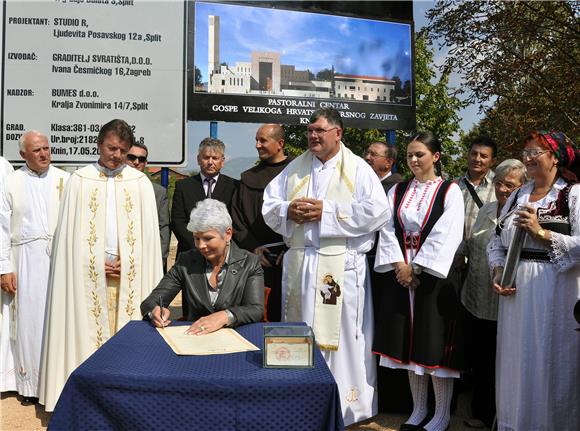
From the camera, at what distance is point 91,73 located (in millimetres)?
6367

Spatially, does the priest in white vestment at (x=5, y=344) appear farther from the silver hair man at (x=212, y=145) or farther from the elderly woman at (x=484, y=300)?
the elderly woman at (x=484, y=300)

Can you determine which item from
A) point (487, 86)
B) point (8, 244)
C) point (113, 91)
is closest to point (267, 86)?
point (113, 91)

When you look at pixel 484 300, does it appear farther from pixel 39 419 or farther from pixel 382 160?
pixel 39 419

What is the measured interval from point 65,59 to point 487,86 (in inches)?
228

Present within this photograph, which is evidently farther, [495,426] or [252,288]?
[495,426]

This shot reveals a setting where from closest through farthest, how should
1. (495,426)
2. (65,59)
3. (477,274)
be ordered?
(495,426), (477,274), (65,59)

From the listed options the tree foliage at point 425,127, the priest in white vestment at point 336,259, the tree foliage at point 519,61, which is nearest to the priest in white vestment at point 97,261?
the priest in white vestment at point 336,259

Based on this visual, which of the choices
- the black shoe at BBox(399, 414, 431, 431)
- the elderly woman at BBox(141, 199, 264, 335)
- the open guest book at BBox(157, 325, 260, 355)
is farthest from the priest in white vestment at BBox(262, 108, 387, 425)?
the open guest book at BBox(157, 325, 260, 355)

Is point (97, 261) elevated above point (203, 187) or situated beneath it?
situated beneath

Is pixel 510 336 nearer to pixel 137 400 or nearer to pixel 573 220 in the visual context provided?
pixel 573 220

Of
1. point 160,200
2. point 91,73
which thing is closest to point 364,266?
point 160,200

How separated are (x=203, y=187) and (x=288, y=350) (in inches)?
138

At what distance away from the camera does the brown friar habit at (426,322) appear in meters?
4.52

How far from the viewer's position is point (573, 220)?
3938mm
